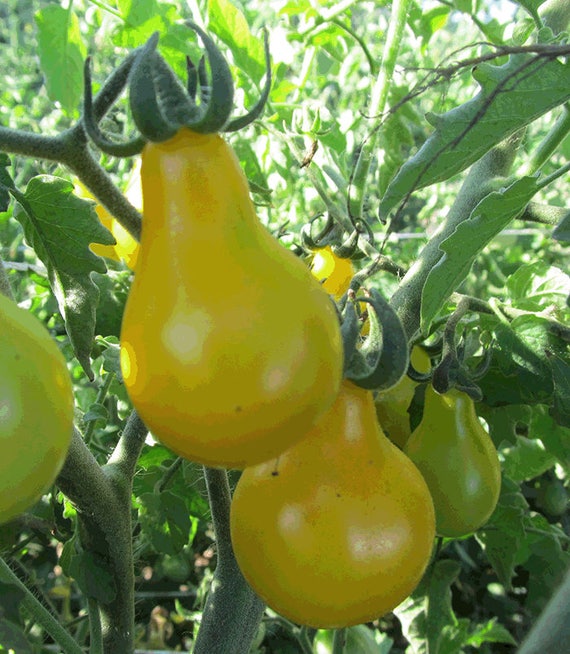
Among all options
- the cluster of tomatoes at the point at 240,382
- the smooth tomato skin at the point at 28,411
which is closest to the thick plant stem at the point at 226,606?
the cluster of tomatoes at the point at 240,382

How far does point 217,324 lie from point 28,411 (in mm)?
97

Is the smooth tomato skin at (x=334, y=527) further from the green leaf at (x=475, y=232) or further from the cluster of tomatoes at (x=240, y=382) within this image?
the green leaf at (x=475, y=232)

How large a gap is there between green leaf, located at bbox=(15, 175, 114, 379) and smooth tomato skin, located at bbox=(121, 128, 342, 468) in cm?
18

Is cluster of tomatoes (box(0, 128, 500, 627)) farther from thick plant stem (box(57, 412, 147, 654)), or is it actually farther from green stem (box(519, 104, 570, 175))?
green stem (box(519, 104, 570, 175))

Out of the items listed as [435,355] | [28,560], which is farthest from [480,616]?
[435,355]

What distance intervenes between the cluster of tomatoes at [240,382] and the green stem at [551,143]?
389 mm

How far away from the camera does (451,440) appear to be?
0.63 m

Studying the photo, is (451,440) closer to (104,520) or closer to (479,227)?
(479,227)

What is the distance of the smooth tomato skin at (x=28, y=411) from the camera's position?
35cm

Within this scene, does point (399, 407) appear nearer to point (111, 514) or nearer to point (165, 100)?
point (111, 514)

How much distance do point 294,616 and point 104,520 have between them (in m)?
0.22

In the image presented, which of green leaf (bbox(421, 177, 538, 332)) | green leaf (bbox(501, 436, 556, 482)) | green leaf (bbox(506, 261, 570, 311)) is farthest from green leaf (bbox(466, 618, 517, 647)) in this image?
green leaf (bbox(421, 177, 538, 332))

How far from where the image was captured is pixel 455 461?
24.5 inches

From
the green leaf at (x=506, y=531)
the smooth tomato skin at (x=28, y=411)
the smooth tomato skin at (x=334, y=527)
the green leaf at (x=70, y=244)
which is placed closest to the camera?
the smooth tomato skin at (x=28, y=411)
